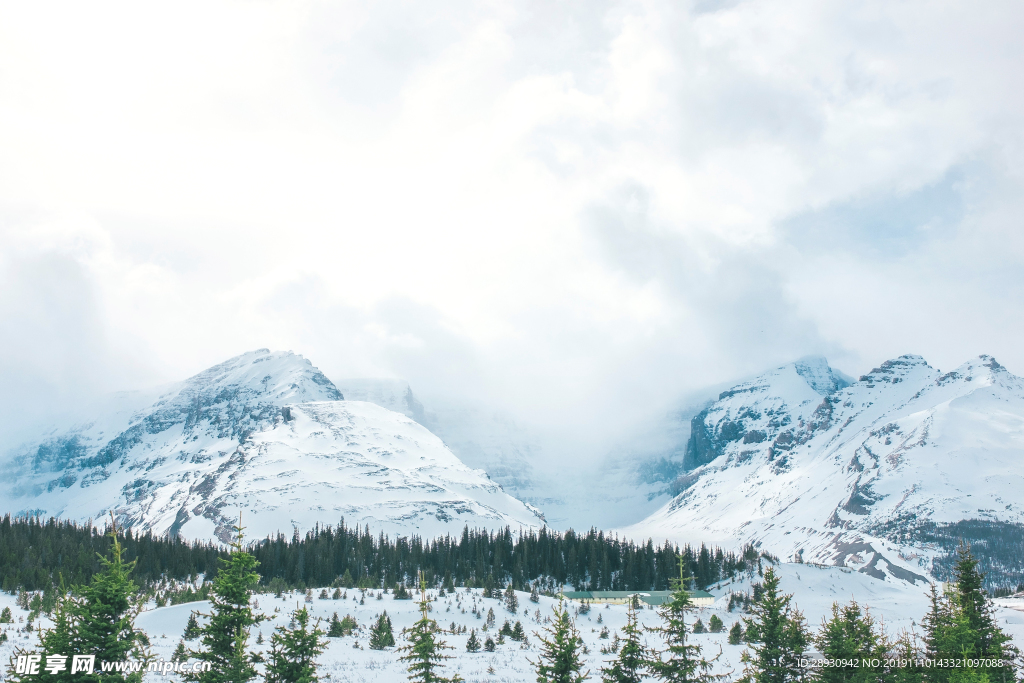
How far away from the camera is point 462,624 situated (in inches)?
2904

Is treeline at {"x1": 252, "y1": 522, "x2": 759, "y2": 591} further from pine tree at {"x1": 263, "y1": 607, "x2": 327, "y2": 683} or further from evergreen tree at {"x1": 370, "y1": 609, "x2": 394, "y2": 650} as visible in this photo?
pine tree at {"x1": 263, "y1": 607, "x2": 327, "y2": 683}

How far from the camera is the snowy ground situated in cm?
4828

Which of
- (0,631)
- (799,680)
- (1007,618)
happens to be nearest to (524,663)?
(799,680)

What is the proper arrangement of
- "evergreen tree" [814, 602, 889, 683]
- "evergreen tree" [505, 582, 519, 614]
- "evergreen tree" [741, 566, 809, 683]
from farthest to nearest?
"evergreen tree" [505, 582, 519, 614]
"evergreen tree" [741, 566, 809, 683]
"evergreen tree" [814, 602, 889, 683]

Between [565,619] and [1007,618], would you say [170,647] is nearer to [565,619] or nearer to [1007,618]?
[565,619]

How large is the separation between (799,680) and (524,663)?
2140 centimetres

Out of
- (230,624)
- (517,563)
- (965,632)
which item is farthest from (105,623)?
(517,563)

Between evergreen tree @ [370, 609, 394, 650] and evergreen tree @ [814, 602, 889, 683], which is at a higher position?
evergreen tree @ [814, 602, 889, 683]

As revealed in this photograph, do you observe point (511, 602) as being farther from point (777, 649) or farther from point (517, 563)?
point (517, 563)

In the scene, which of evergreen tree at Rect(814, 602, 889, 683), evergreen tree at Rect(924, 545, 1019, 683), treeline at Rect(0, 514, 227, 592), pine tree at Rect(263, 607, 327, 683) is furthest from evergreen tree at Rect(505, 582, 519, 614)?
pine tree at Rect(263, 607, 327, 683)

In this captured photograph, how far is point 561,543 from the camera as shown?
17375cm

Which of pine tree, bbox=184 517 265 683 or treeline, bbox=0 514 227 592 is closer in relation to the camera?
pine tree, bbox=184 517 265 683

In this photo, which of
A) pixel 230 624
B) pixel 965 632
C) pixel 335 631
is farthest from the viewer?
pixel 335 631

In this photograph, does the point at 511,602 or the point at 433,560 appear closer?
the point at 511,602
